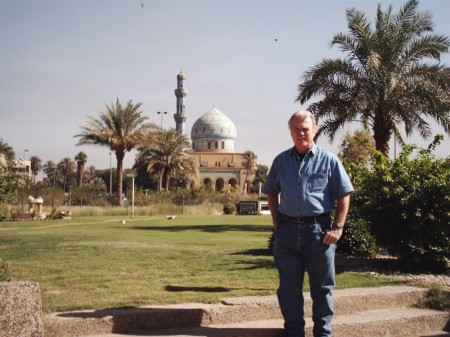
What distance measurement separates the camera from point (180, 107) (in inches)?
3312

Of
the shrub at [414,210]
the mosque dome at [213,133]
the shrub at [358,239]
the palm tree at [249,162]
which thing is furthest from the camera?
the mosque dome at [213,133]

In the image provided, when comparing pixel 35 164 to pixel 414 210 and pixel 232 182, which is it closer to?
pixel 232 182

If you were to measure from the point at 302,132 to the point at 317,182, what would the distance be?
0.37m

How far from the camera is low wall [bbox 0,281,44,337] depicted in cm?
310

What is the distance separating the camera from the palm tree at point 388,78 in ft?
45.9

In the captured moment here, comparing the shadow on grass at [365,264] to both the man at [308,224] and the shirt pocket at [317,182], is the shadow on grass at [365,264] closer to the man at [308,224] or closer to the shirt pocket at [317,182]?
the man at [308,224]

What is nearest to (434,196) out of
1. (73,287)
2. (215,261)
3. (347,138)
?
(215,261)

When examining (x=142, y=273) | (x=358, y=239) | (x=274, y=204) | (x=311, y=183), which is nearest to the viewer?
(x=311, y=183)

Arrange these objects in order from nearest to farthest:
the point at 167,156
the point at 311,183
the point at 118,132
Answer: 1. the point at 311,183
2. the point at 118,132
3. the point at 167,156

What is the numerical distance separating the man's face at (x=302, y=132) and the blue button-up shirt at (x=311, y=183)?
0.06 m

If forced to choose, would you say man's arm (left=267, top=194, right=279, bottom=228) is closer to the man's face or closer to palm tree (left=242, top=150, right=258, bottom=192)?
the man's face

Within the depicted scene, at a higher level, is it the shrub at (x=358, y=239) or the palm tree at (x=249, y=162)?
the palm tree at (x=249, y=162)

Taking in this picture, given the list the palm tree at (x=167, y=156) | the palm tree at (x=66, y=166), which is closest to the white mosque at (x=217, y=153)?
the palm tree at (x=66, y=166)

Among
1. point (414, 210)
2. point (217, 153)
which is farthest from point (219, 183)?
point (414, 210)
